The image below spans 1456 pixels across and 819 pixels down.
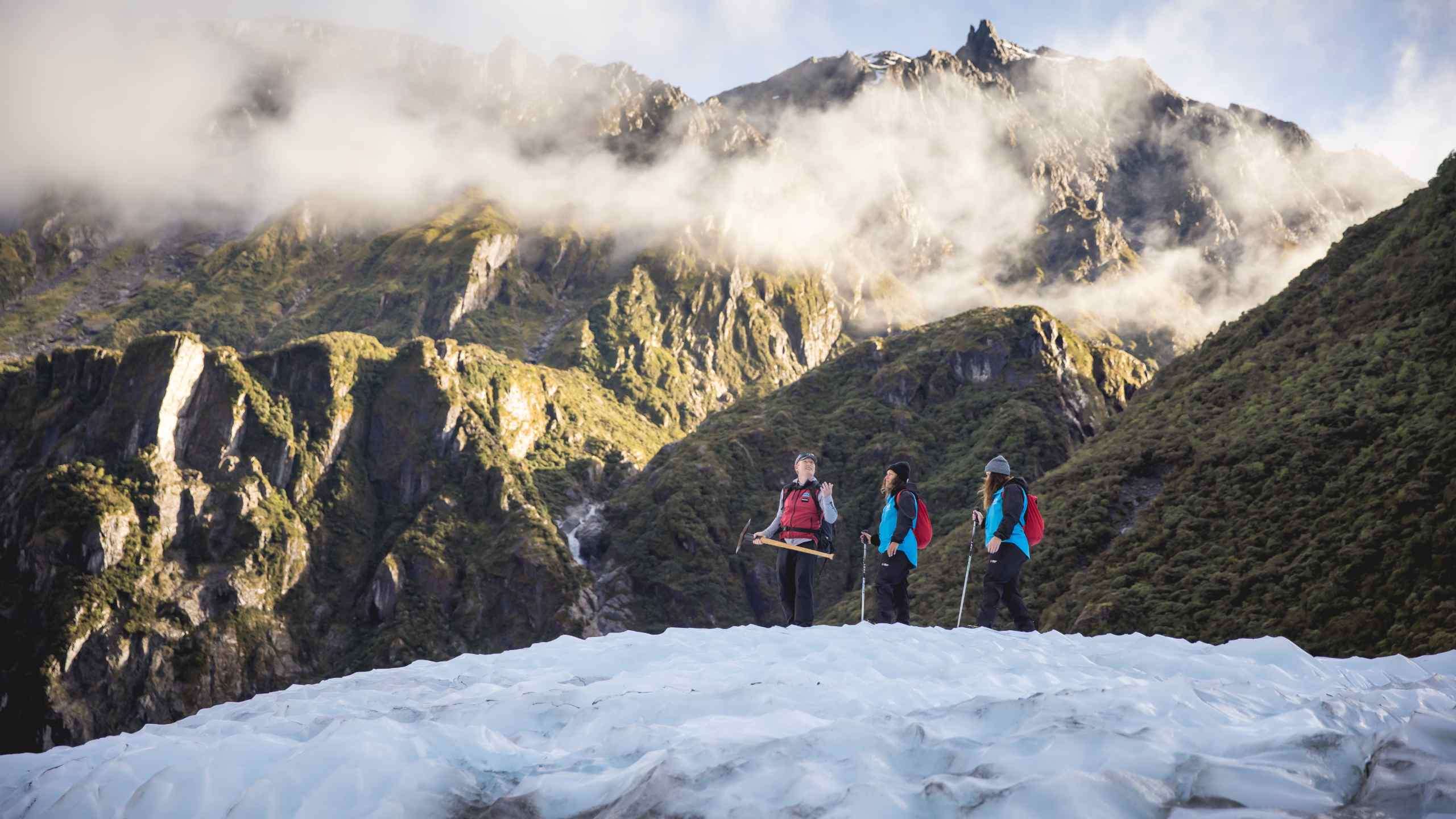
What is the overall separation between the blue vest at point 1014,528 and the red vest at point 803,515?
2368 mm

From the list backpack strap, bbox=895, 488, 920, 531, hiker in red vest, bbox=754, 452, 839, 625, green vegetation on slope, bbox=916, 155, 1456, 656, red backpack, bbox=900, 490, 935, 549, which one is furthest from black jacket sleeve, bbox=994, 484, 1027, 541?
green vegetation on slope, bbox=916, 155, 1456, 656

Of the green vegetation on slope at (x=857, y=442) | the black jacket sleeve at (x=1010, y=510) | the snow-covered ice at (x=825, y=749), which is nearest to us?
the snow-covered ice at (x=825, y=749)

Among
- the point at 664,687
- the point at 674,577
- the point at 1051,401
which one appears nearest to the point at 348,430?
the point at 674,577

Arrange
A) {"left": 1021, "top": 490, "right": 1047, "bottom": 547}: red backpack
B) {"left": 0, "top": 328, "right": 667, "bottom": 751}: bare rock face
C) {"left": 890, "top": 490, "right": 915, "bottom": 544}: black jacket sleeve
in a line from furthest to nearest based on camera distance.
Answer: {"left": 0, "top": 328, "right": 667, "bottom": 751}: bare rock face < {"left": 890, "top": 490, "right": 915, "bottom": 544}: black jacket sleeve < {"left": 1021, "top": 490, "right": 1047, "bottom": 547}: red backpack

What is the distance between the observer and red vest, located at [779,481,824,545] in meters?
12.9

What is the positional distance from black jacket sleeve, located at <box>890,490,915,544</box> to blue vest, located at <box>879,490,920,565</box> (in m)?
0.01

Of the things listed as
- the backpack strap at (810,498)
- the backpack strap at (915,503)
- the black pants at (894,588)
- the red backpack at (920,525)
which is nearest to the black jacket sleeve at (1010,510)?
the red backpack at (920,525)

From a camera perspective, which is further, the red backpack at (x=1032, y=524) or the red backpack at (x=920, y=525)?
the red backpack at (x=920, y=525)

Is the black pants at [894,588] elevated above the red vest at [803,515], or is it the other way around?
the red vest at [803,515]

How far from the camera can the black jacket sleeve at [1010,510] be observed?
486 inches

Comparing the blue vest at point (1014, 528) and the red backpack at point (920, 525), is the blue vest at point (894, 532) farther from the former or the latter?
the blue vest at point (1014, 528)

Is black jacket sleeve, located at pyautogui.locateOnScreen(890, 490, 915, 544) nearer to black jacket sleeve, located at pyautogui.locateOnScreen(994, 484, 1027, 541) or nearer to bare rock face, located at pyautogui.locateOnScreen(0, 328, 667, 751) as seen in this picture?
black jacket sleeve, located at pyautogui.locateOnScreen(994, 484, 1027, 541)

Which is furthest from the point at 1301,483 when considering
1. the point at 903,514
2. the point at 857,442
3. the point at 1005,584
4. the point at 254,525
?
the point at 254,525

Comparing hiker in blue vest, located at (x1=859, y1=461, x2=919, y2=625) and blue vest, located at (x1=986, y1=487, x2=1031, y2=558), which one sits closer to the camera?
blue vest, located at (x1=986, y1=487, x2=1031, y2=558)
